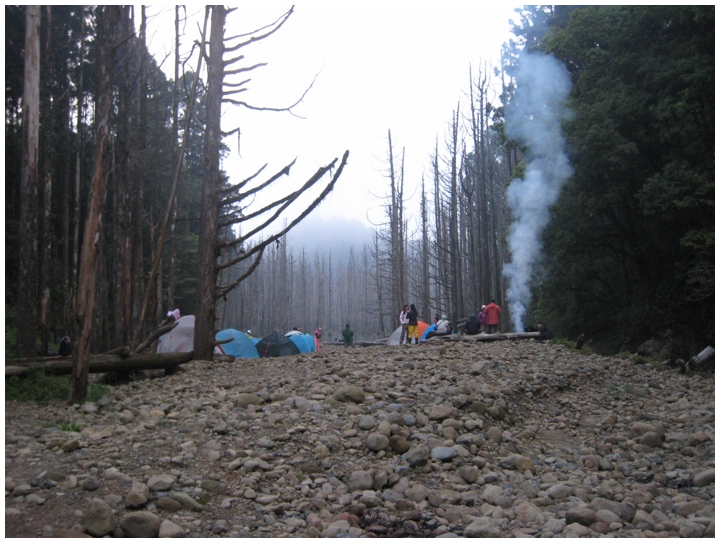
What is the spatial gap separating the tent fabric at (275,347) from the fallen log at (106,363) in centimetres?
625

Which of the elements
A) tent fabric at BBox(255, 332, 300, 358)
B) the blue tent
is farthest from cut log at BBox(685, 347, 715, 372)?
the blue tent

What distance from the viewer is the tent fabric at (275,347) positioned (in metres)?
16.0

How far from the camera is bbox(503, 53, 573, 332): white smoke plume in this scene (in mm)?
17609

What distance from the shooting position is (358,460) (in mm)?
5168

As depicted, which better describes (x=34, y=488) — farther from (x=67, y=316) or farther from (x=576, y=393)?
(x=67, y=316)

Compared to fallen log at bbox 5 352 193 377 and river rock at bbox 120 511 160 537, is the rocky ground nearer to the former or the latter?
river rock at bbox 120 511 160 537

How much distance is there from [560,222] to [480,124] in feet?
46.7

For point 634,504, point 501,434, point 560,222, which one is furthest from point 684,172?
point 634,504

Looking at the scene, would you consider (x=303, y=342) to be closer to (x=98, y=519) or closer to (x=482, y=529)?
(x=482, y=529)

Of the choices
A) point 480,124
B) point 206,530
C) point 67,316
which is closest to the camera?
point 206,530

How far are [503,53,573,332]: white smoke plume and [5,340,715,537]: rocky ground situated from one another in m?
10.5

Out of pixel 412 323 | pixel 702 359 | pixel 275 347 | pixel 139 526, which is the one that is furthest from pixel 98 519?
pixel 412 323

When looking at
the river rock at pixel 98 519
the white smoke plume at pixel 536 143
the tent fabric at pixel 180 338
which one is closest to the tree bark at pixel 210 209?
the tent fabric at pixel 180 338

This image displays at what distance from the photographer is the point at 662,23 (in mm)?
15055
